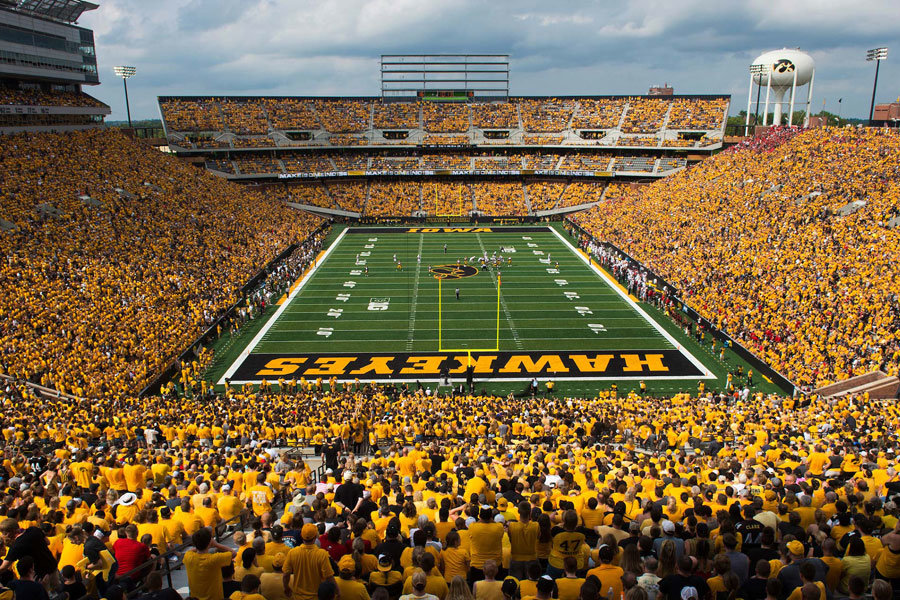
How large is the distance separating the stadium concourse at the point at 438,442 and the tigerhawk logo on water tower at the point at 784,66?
1238 centimetres

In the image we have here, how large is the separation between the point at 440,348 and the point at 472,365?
261cm

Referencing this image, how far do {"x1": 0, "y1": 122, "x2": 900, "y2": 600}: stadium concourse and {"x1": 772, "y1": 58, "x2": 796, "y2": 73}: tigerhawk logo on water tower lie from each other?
488 inches

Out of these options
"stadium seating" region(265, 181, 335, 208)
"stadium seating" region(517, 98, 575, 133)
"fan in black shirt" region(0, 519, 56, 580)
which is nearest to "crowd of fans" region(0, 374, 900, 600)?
"fan in black shirt" region(0, 519, 56, 580)

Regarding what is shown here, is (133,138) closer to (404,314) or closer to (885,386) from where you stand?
(404,314)

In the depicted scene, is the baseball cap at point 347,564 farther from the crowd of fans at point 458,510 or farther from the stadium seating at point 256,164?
the stadium seating at point 256,164

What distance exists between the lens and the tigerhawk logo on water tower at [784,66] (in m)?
48.0

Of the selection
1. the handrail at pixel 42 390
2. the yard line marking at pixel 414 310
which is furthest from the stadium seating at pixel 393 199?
the handrail at pixel 42 390

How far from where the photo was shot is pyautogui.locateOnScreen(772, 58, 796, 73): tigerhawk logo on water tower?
48031 millimetres

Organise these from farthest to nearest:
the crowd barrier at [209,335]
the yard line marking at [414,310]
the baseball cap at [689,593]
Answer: the yard line marking at [414,310], the crowd barrier at [209,335], the baseball cap at [689,593]

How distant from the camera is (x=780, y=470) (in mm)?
9414

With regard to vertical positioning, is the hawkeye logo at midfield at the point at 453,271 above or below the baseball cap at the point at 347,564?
below

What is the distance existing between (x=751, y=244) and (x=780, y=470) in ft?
73.5

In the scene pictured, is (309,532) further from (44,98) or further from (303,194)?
(303,194)

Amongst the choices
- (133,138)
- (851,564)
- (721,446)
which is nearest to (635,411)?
(721,446)
